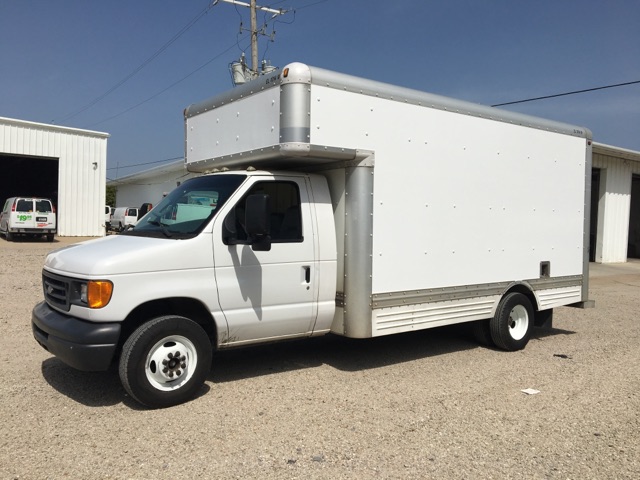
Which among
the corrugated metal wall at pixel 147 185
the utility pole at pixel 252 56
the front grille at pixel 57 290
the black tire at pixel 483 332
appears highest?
the utility pole at pixel 252 56

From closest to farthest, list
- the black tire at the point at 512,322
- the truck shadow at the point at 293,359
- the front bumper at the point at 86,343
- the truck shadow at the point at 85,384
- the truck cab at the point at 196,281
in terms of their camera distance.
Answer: the front bumper at the point at 86,343
the truck cab at the point at 196,281
the truck shadow at the point at 85,384
the truck shadow at the point at 293,359
the black tire at the point at 512,322

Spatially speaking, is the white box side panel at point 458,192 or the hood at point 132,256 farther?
the white box side panel at point 458,192

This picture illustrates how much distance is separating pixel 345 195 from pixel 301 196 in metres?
0.47

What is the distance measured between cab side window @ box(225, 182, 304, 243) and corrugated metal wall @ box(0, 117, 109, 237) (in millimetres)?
23638

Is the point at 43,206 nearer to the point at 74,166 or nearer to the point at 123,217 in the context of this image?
the point at 74,166

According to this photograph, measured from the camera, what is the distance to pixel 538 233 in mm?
7711

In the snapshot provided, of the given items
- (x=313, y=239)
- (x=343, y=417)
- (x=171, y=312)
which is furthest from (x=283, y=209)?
(x=343, y=417)

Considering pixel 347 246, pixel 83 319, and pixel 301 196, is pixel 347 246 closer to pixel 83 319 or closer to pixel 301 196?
pixel 301 196

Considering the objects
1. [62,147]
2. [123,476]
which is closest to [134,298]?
[123,476]

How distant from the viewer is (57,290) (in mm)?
5176

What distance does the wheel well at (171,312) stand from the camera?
5.11 m

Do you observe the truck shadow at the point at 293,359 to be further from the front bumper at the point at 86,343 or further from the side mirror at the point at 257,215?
the side mirror at the point at 257,215

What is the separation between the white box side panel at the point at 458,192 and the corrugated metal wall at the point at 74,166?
2389cm

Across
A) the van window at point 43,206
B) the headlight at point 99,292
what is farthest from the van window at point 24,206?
the headlight at point 99,292
